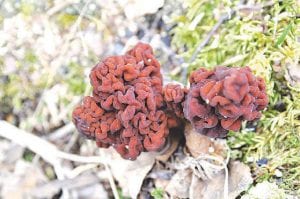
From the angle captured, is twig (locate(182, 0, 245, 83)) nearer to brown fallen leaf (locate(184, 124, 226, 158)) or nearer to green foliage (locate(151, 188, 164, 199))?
brown fallen leaf (locate(184, 124, 226, 158))

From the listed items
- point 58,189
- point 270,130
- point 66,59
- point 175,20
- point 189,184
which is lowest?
point 58,189

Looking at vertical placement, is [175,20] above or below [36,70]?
above

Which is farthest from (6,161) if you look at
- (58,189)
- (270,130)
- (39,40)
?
(270,130)

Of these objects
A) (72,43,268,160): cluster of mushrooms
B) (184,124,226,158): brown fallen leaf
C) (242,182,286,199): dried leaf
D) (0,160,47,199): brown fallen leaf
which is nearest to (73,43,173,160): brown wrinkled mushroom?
(72,43,268,160): cluster of mushrooms

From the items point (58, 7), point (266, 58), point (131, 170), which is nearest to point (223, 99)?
point (266, 58)

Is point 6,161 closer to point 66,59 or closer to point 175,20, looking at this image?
point 66,59

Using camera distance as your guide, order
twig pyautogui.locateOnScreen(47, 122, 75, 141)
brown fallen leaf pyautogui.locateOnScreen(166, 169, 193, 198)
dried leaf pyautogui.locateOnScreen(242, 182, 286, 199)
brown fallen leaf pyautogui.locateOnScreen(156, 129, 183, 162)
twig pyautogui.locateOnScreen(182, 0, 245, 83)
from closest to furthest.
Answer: dried leaf pyautogui.locateOnScreen(242, 182, 286, 199), brown fallen leaf pyautogui.locateOnScreen(166, 169, 193, 198), brown fallen leaf pyautogui.locateOnScreen(156, 129, 183, 162), twig pyautogui.locateOnScreen(182, 0, 245, 83), twig pyautogui.locateOnScreen(47, 122, 75, 141)

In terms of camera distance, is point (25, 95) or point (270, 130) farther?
point (25, 95)

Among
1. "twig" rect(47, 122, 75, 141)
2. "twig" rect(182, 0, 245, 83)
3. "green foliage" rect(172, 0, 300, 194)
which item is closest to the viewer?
"green foliage" rect(172, 0, 300, 194)
